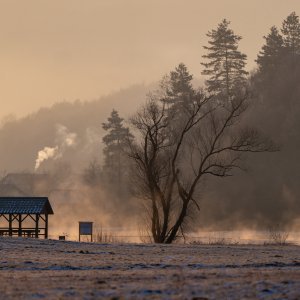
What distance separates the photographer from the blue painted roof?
63.1m

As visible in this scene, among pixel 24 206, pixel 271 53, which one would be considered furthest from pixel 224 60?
pixel 24 206

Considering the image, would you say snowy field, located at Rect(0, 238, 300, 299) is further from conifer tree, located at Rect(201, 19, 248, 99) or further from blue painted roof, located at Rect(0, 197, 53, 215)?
conifer tree, located at Rect(201, 19, 248, 99)

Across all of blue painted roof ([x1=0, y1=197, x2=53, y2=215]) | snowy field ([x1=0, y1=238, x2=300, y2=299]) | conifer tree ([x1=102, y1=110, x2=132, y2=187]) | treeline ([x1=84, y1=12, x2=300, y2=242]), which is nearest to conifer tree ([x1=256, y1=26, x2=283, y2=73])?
treeline ([x1=84, y1=12, x2=300, y2=242])

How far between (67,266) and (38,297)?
27.9ft

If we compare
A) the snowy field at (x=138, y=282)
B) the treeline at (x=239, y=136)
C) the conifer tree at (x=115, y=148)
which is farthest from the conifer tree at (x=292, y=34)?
the snowy field at (x=138, y=282)

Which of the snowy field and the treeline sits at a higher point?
the treeline

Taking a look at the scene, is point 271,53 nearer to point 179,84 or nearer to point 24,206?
point 179,84

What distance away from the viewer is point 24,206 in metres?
63.6

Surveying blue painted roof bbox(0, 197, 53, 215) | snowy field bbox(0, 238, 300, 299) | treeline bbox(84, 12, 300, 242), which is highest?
treeline bbox(84, 12, 300, 242)

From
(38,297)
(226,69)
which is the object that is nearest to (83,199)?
(226,69)

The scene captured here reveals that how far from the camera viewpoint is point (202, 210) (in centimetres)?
10550

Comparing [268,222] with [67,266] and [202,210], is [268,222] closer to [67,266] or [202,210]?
[202,210]

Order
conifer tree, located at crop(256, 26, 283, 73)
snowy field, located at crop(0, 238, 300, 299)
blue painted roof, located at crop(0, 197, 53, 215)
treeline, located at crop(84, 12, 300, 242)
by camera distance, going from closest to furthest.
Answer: snowy field, located at crop(0, 238, 300, 299)
blue painted roof, located at crop(0, 197, 53, 215)
treeline, located at crop(84, 12, 300, 242)
conifer tree, located at crop(256, 26, 283, 73)

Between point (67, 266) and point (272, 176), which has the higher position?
point (272, 176)
